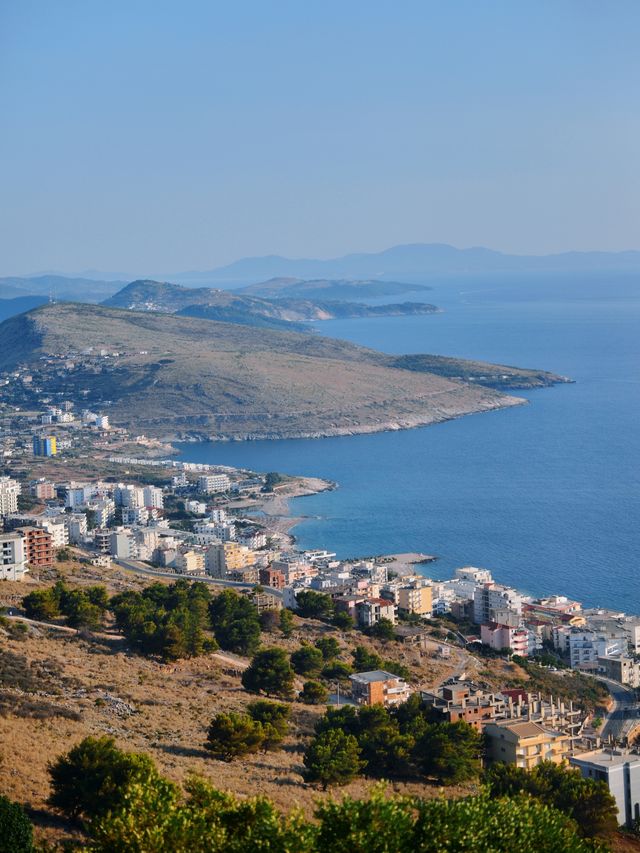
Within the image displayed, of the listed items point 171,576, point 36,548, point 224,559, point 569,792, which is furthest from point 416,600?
point 569,792

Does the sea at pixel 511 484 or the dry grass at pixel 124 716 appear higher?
the dry grass at pixel 124 716

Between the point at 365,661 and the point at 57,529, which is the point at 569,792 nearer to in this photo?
the point at 365,661

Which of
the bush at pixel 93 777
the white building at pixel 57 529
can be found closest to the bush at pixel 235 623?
the bush at pixel 93 777

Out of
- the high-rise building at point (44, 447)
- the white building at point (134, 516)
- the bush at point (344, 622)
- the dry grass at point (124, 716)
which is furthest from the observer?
the high-rise building at point (44, 447)

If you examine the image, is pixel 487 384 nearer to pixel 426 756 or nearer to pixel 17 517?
pixel 17 517

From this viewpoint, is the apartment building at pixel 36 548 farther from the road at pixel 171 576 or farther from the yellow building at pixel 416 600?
the yellow building at pixel 416 600
